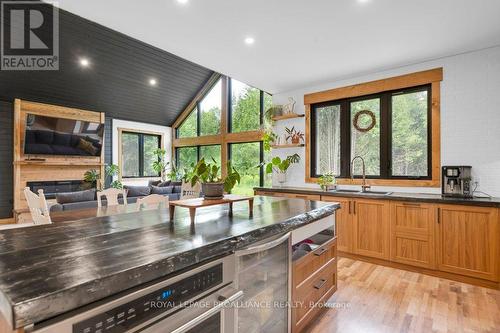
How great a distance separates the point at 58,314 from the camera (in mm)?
683

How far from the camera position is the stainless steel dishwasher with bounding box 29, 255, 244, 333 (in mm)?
722

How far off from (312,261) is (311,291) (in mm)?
222

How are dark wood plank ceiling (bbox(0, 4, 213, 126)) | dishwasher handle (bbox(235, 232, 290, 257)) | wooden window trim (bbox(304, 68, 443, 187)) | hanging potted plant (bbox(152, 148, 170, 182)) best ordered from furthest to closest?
hanging potted plant (bbox(152, 148, 170, 182)), dark wood plank ceiling (bbox(0, 4, 213, 126)), wooden window trim (bbox(304, 68, 443, 187)), dishwasher handle (bbox(235, 232, 290, 257))

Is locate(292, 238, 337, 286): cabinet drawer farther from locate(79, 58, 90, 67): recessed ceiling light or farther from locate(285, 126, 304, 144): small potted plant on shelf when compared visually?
locate(79, 58, 90, 67): recessed ceiling light

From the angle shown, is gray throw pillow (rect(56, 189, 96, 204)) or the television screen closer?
gray throw pillow (rect(56, 189, 96, 204))

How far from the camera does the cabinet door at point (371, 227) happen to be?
327 centimetres

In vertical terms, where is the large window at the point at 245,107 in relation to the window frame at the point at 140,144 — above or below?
above

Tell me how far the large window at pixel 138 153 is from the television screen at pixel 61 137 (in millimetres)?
902

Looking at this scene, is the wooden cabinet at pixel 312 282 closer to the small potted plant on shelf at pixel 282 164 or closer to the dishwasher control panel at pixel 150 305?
the dishwasher control panel at pixel 150 305

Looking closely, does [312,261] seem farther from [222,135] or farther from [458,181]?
[222,135]

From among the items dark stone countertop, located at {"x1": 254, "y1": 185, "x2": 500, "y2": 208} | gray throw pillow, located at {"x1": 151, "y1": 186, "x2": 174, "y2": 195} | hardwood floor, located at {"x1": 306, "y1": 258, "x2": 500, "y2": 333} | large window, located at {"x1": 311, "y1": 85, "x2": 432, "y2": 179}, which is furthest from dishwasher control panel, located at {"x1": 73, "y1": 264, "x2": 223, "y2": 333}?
gray throw pillow, located at {"x1": 151, "y1": 186, "x2": 174, "y2": 195}

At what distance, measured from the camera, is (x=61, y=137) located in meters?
6.55

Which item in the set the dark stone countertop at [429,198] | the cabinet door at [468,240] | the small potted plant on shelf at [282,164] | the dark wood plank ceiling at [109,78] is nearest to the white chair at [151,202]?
the dark stone countertop at [429,198]

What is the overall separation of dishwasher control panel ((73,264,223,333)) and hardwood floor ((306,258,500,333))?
4.56 feet
